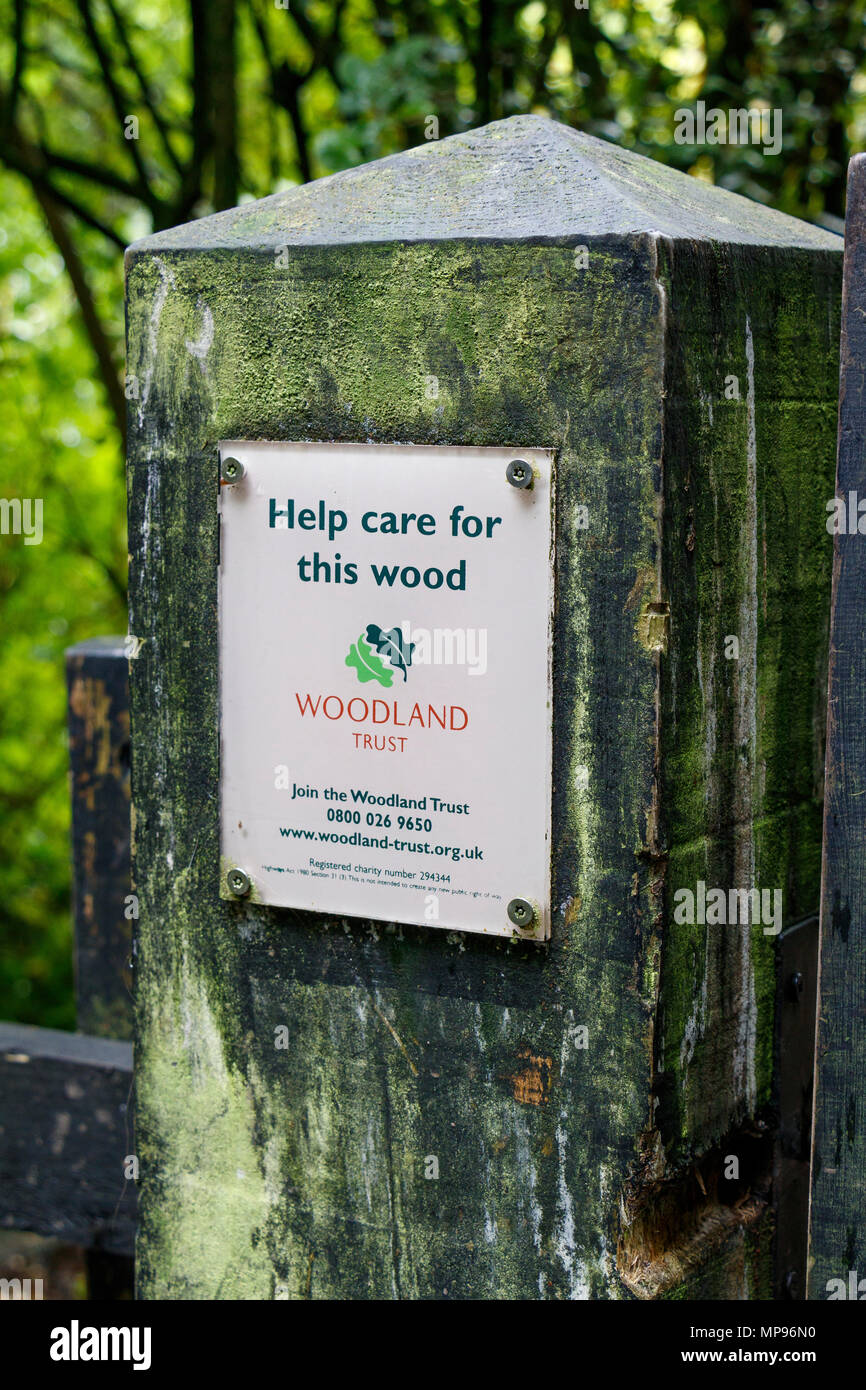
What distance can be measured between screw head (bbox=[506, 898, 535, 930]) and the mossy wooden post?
0.04 metres

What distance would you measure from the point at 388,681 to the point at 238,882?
1.21 feet

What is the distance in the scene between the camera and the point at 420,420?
6.04ft

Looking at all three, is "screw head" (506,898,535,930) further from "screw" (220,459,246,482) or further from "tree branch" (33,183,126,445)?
"tree branch" (33,183,126,445)

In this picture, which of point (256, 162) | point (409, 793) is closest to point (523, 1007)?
point (409, 793)

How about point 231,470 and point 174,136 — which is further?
point 174,136

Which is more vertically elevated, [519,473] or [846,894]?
[519,473]

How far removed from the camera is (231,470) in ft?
6.46

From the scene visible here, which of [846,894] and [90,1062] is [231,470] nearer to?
[846,894]

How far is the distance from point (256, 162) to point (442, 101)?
3512mm

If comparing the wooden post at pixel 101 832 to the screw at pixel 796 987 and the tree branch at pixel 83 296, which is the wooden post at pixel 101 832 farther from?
the tree branch at pixel 83 296
